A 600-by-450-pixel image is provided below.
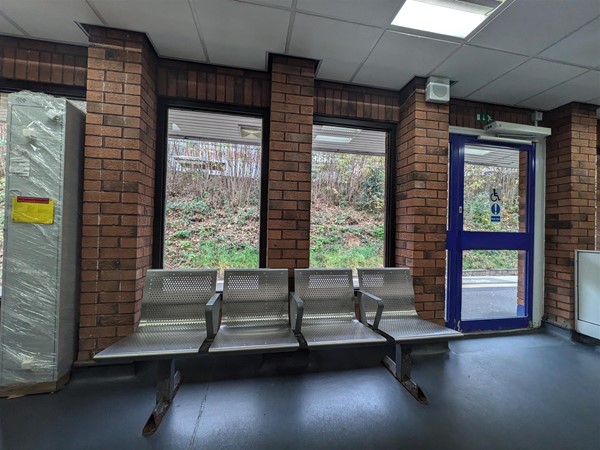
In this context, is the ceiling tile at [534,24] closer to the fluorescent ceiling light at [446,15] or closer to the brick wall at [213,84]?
the fluorescent ceiling light at [446,15]

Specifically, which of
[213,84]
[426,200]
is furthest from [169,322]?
[426,200]

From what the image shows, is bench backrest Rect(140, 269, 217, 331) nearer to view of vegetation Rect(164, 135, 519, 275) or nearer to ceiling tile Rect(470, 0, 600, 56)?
view of vegetation Rect(164, 135, 519, 275)

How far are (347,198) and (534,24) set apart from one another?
2.05 meters

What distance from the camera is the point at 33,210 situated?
2035 millimetres

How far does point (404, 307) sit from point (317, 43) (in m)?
2.55

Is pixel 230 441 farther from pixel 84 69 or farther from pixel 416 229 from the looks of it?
pixel 84 69

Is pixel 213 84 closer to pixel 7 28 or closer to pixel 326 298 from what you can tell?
pixel 7 28

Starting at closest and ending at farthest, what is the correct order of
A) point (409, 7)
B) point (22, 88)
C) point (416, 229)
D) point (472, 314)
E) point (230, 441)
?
point (230, 441), point (409, 7), point (22, 88), point (416, 229), point (472, 314)

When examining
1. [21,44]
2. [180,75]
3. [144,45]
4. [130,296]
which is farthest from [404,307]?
[21,44]

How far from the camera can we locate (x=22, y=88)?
2473 millimetres

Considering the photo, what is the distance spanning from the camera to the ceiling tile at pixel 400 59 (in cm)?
235

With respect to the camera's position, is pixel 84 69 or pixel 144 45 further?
pixel 84 69

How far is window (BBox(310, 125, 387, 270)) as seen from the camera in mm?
3100

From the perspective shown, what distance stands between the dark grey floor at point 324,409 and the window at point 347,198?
1086 millimetres
